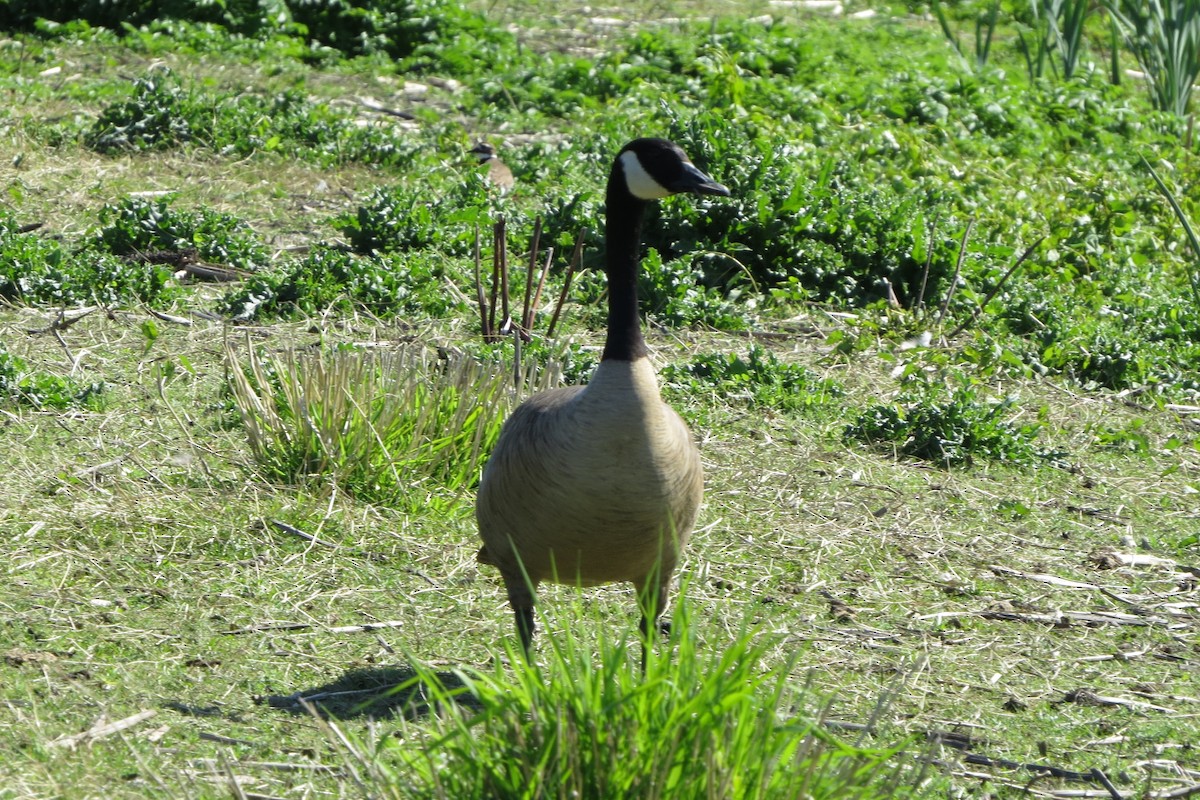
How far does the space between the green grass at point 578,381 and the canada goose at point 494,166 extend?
0.11 metres

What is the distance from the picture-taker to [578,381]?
640cm

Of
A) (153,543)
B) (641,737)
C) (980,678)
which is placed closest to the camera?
(641,737)

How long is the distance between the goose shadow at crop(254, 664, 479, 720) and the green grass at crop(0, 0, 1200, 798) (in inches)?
0.8

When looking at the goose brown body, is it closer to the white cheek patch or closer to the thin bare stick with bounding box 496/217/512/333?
the white cheek patch

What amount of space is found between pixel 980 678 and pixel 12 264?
16.2 ft

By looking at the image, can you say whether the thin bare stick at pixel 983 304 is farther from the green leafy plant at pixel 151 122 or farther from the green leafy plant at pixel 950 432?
the green leafy plant at pixel 151 122

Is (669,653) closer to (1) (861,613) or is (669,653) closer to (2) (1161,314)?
(1) (861,613)

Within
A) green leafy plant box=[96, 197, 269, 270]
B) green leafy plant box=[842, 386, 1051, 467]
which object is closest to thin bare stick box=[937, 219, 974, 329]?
green leafy plant box=[842, 386, 1051, 467]

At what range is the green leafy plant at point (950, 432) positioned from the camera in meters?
6.36

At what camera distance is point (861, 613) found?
16.6ft

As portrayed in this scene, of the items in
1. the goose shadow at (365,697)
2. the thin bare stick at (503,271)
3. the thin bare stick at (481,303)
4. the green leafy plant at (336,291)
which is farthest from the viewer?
the green leafy plant at (336,291)

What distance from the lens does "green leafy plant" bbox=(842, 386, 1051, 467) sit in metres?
6.36

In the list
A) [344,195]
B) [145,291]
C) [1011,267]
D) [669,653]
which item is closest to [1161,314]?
[1011,267]

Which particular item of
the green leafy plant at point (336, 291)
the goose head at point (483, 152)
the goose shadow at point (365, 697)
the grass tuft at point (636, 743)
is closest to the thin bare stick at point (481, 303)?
the green leafy plant at point (336, 291)
